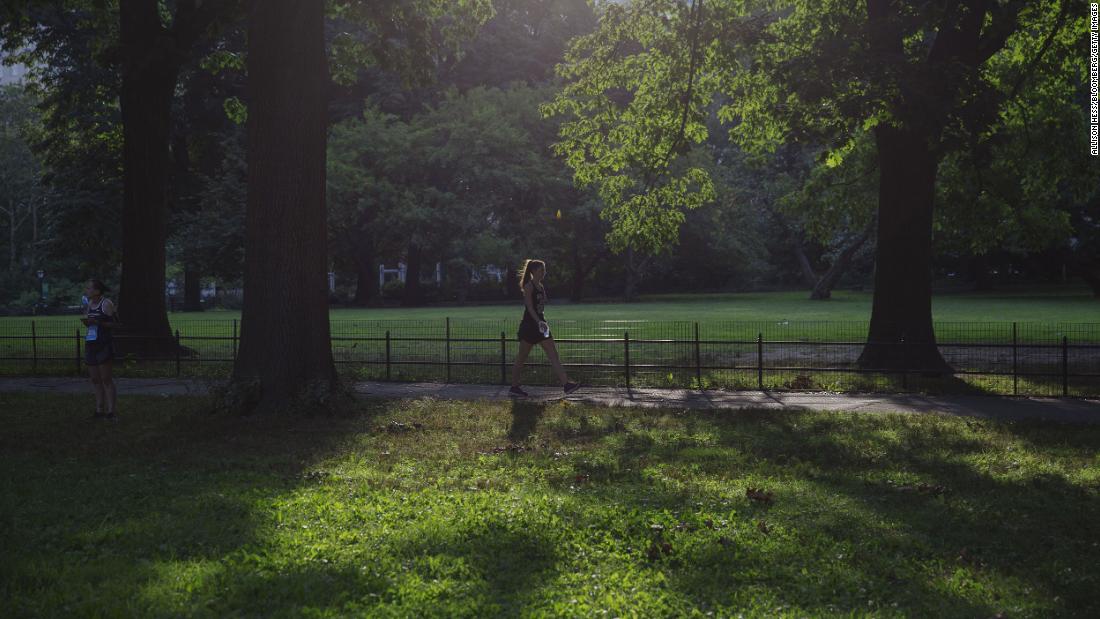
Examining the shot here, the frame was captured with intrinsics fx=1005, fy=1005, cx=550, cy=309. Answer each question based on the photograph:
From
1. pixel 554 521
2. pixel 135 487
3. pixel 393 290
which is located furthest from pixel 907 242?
pixel 393 290

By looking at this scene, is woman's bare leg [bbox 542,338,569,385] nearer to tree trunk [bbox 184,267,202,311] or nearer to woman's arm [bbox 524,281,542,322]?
woman's arm [bbox 524,281,542,322]

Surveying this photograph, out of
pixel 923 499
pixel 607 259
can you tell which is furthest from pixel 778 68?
pixel 607 259

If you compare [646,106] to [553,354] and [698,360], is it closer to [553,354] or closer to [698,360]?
[698,360]

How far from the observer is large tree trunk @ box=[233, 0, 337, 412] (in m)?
12.9

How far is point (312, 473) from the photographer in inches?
360

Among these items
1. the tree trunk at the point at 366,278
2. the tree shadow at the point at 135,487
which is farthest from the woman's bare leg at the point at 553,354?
the tree trunk at the point at 366,278

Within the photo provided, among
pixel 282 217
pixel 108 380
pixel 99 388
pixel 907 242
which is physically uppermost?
pixel 282 217

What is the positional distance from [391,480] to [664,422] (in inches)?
173

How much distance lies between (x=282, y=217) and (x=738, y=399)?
6.93 m

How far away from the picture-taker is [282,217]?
507 inches

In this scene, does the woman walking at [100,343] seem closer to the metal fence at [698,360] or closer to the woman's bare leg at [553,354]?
the metal fence at [698,360]

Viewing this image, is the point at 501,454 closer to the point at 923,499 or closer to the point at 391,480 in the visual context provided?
the point at 391,480

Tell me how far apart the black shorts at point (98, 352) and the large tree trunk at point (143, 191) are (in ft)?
33.7

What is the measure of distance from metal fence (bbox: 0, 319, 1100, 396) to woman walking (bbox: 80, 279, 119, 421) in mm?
3643
